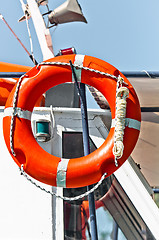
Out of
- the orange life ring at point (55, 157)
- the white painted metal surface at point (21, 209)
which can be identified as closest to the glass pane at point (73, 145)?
the white painted metal surface at point (21, 209)

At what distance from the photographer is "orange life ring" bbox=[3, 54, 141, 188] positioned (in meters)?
2.24

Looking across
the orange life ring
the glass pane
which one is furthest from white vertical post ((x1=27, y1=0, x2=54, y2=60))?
the orange life ring

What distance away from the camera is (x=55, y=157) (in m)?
2.32

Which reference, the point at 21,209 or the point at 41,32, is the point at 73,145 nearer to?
the point at 21,209

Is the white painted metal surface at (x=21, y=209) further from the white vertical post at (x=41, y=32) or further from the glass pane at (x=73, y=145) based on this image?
the white vertical post at (x=41, y=32)

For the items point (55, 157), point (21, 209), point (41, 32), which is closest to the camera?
point (55, 157)

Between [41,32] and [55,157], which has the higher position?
[41,32]

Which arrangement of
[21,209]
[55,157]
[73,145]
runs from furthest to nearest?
[73,145], [21,209], [55,157]

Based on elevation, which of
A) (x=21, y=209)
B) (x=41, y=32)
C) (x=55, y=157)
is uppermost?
(x=41, y=32)

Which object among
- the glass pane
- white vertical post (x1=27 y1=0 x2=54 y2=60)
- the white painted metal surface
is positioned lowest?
the white painted metal surface

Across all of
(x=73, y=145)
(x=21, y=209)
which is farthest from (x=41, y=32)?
(x=21, y=209)

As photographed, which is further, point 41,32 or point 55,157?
point 41,32

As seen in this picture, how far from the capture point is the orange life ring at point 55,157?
7.36 ft

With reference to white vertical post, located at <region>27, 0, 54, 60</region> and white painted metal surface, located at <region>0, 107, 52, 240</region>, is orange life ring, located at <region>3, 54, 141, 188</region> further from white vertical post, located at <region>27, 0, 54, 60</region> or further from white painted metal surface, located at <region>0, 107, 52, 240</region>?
white vertical post, located at <region>27, 0, 54, 60</region>
